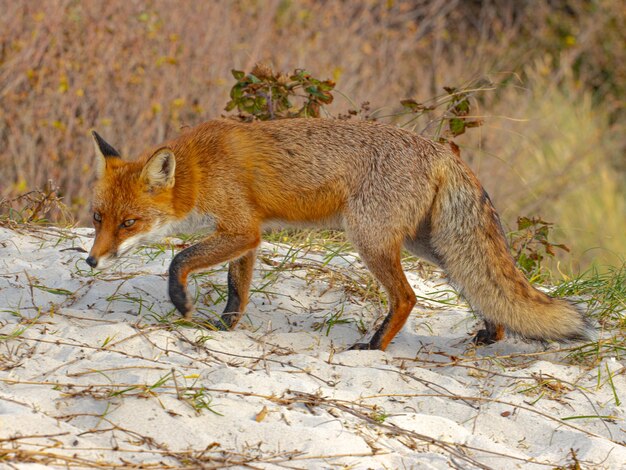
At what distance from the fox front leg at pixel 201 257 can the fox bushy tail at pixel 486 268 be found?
103 cm

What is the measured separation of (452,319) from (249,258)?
1.30 meters

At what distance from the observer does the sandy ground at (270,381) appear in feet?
10.2

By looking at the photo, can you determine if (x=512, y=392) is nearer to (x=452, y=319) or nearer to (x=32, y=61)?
(x=452, y=319)

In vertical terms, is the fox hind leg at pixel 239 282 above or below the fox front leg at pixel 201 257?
below

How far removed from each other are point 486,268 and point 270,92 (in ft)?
8.19

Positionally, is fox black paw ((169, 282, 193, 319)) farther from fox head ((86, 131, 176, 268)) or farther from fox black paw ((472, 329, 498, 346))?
fox black paw ((472, 329, 498, 346))

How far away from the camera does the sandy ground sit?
10.2 ft

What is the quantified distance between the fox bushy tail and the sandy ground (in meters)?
0.19

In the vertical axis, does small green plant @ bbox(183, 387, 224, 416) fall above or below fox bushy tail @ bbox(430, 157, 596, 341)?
below

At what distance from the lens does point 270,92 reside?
20.4 ft

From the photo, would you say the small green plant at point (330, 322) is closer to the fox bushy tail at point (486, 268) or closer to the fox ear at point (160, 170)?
the fox bushy tail at point (486, 268)

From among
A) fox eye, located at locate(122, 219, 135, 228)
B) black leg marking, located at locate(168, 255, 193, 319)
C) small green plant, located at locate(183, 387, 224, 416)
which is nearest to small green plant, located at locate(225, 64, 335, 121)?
fox eye, located at locate(122, 219, 135, 228)

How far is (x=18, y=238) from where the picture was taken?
17.3 ft

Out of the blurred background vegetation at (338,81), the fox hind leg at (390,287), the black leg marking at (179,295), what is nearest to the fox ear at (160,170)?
the black leg marking at (179,295)
